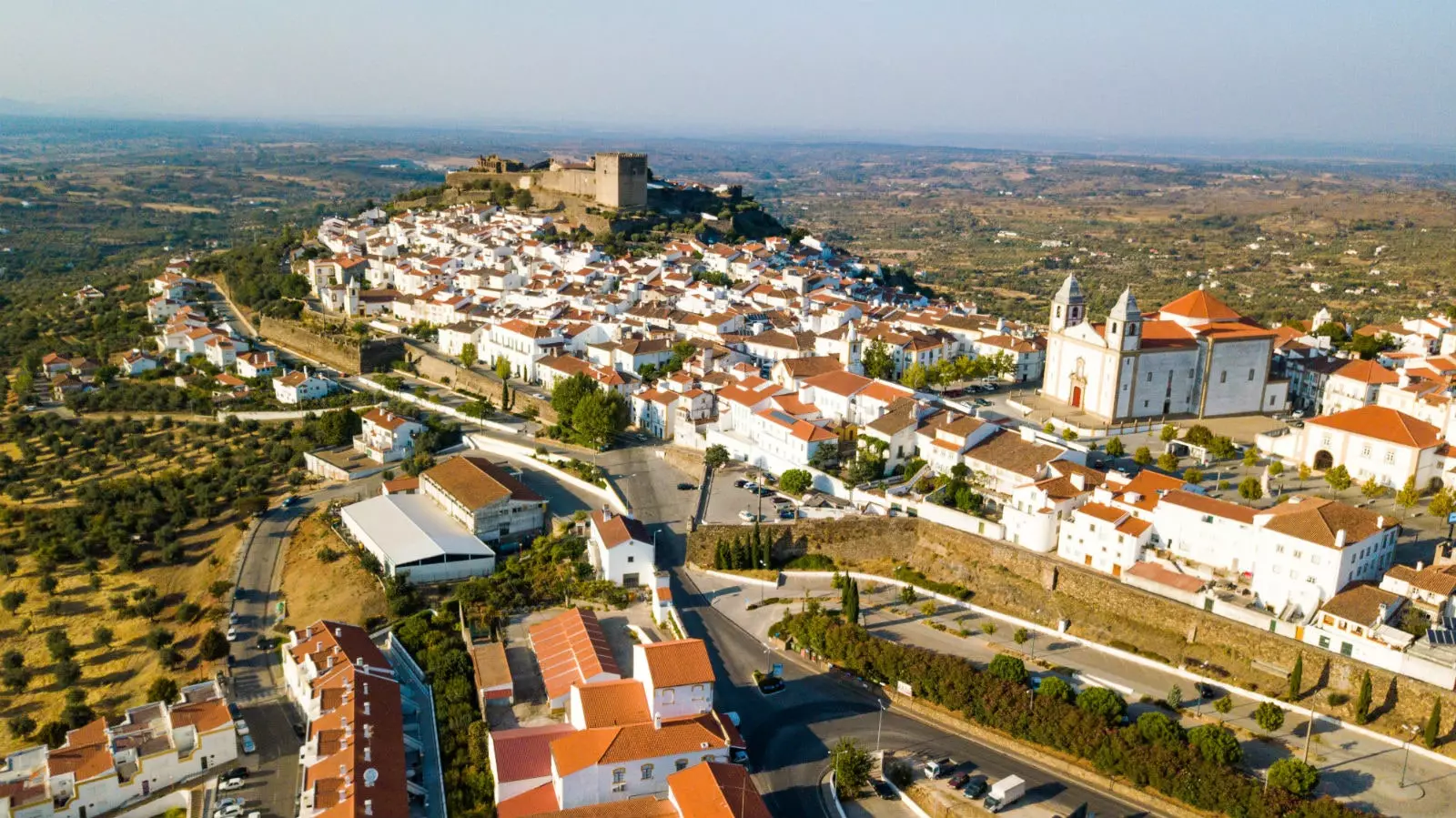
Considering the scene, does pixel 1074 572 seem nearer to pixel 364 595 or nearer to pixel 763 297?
pixel 364 595

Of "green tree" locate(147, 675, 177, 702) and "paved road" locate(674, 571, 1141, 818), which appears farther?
"green tree" locate(147, 675, 177, 702)

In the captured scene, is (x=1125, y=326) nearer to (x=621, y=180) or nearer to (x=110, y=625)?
(x=110, y=625)

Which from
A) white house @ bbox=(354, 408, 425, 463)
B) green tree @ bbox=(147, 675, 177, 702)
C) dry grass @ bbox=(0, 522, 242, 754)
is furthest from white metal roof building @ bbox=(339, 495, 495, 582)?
white house @ bbox=(354, 408, 425, 463)

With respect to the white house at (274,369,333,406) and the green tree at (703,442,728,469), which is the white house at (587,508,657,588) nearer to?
the green tree at (703,442,728,469)

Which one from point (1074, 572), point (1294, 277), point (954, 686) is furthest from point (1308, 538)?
point (1294, 277)

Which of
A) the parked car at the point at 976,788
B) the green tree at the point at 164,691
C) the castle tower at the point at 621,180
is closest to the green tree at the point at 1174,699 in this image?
the parked car at the point at 976,788

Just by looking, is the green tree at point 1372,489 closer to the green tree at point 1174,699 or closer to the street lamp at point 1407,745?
the street lamp at point 1407,745
